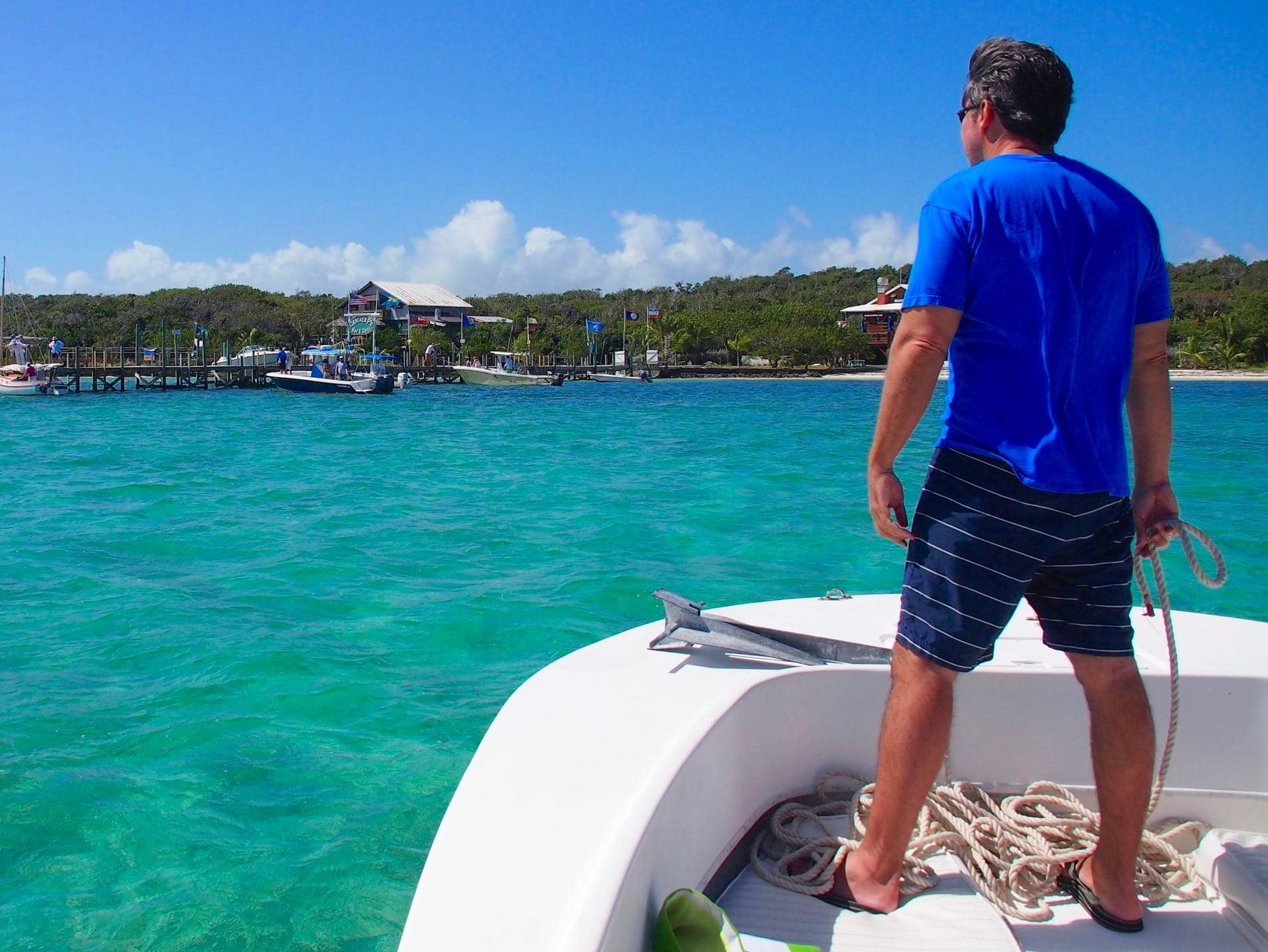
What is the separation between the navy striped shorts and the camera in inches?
64.9

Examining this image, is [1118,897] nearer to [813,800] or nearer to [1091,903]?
[1091,903]

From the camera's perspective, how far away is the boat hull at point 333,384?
4994cm

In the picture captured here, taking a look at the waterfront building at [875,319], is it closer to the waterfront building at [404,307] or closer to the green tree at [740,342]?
the green tree at [740,342]

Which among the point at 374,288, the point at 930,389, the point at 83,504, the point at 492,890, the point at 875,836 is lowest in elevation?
the point at 83,504

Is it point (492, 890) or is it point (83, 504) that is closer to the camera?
point (492, 890)

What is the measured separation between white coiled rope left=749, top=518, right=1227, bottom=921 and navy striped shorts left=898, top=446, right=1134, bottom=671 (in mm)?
191

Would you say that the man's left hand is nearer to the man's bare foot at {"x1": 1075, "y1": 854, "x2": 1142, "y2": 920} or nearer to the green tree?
the man's bare foot at {"x1": 1075, "y1": 854, "x2": 1142, "y2": 920}

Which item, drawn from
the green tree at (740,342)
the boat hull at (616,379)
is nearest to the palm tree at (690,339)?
the green tree at (740,342)

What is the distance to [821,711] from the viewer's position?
215 cm

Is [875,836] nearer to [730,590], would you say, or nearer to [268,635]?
[268,635]

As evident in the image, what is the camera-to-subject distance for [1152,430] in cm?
189

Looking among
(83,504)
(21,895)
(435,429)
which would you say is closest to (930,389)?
(21,895)

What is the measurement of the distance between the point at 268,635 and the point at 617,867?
482 cm

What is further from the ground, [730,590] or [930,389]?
[930,389]
